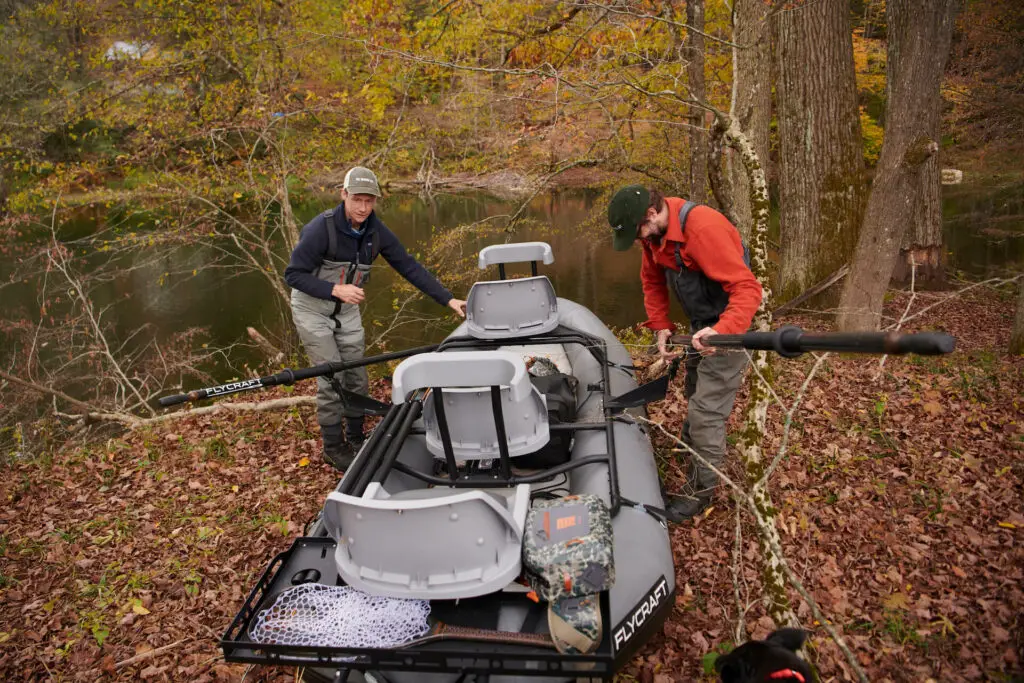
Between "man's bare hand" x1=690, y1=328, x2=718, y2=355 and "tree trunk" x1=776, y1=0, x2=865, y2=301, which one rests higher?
"tree trunk" x1=776, y1=0, x2=865, y2=301

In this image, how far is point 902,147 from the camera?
20.3 feet

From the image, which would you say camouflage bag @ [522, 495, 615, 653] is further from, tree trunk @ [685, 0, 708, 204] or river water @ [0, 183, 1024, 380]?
river water @ [0, 183, 1024, 380]

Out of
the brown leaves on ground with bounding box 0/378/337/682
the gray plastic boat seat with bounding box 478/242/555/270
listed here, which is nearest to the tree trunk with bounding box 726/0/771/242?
the gray plastic boat seat with bounding box 478/242/555/270

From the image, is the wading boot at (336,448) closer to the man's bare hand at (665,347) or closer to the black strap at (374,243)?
the black strap at (374,243)

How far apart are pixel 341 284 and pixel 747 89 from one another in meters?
4.06

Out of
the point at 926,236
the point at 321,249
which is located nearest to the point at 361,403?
the point at 321,249

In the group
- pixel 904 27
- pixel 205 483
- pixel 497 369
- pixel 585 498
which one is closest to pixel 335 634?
pixel 585 498

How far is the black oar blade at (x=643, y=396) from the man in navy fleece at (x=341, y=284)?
5.93ft

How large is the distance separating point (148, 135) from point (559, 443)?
816cm

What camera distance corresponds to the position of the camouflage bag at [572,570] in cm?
247

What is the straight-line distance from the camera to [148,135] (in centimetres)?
A: 906

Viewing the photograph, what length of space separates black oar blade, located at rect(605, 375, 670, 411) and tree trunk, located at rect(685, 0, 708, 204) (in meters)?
2.79

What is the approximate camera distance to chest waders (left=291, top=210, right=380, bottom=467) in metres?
4.90

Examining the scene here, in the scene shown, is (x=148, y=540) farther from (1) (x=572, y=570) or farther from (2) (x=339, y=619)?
(1) (x=572, y=570)
